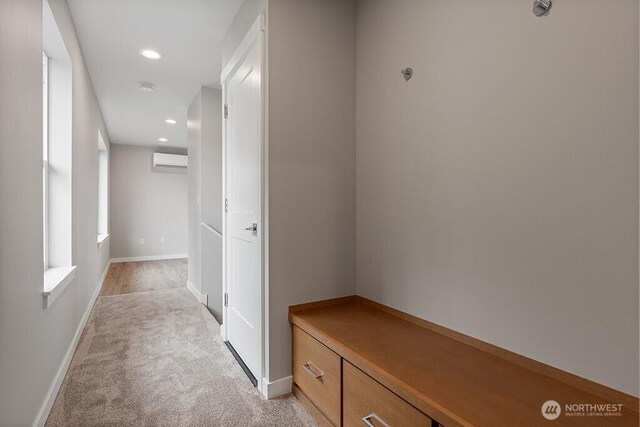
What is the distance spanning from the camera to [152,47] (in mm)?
2795

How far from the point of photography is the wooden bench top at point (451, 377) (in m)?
0.95

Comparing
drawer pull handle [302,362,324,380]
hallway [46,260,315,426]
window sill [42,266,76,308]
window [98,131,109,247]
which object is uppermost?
window [98,131,109,247]

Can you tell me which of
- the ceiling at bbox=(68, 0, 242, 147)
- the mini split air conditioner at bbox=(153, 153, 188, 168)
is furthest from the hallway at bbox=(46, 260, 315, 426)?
the mini split air conditioner at bbox=(153, 153, 188, 168)

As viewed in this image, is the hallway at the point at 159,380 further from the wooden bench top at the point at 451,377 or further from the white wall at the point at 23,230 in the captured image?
the wooden bench top at the point at 451,377

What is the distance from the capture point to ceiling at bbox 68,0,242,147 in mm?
2273

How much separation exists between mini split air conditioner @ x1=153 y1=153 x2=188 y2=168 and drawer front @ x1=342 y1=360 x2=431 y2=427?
687 cm

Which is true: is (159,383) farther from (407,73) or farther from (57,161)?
(407,73)

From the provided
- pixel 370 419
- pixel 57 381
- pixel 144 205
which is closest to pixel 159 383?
pixel 57 381

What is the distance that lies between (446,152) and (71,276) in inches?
99.5

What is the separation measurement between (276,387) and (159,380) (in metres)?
0.76

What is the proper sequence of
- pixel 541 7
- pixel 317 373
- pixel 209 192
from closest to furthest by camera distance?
pixel 541 7 < pixel 317 373 < pixel 209 192

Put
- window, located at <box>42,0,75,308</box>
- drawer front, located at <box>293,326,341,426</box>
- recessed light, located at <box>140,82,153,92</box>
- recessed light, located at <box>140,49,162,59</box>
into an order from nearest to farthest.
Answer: drawer front, located at <box>293,326,341,426</box> < window, located at <box>42,0,75,308</box> < recessed light, located at <box>140,49,162,59</box> < recessed light, located at <box>140,82,153,92</box>

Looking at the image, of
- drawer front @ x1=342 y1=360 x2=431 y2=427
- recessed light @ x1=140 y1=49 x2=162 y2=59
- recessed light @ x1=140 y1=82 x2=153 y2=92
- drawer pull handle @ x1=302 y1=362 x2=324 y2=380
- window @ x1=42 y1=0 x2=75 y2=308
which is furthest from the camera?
recessed light @ x1=140 y1=82 x2=153 y2=92

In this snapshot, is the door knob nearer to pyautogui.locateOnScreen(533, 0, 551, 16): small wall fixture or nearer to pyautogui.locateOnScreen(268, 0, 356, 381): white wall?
pyautogui.locateOnScreen(268, 0, 356, 381): white wall
